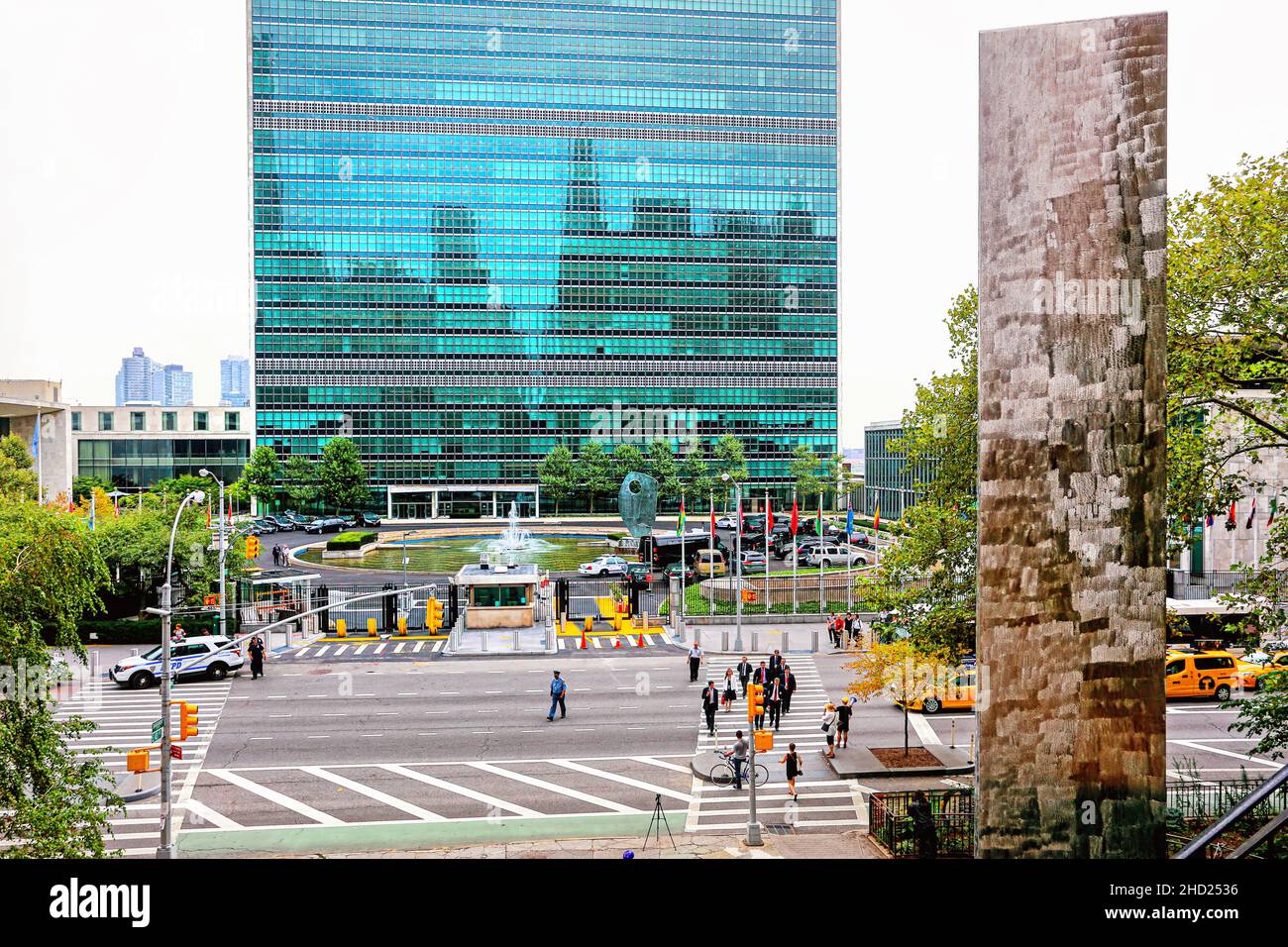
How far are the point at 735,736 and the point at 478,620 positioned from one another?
17.4 metres

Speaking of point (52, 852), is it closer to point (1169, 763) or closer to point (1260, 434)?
point (1260, 434)

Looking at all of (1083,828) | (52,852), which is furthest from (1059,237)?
(52,852)

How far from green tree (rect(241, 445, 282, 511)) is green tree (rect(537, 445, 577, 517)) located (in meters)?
25.7

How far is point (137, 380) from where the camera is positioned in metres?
104

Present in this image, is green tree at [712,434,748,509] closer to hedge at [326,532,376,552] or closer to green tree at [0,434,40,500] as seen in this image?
hedge at [326,532,376,552]

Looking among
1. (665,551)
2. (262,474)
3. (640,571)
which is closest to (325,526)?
(262,474)

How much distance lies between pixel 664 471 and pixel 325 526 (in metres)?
31.2

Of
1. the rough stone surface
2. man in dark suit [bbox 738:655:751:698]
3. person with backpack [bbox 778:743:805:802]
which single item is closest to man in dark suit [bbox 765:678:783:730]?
man in dark suit [bbox 738:655:751:698]

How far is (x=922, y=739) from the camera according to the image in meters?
20.9

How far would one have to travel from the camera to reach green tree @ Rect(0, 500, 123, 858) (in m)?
8.13

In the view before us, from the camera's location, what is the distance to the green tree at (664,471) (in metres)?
78.6

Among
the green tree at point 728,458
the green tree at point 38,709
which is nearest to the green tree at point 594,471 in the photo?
the green tree at point 728,458

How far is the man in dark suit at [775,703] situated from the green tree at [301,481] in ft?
216
